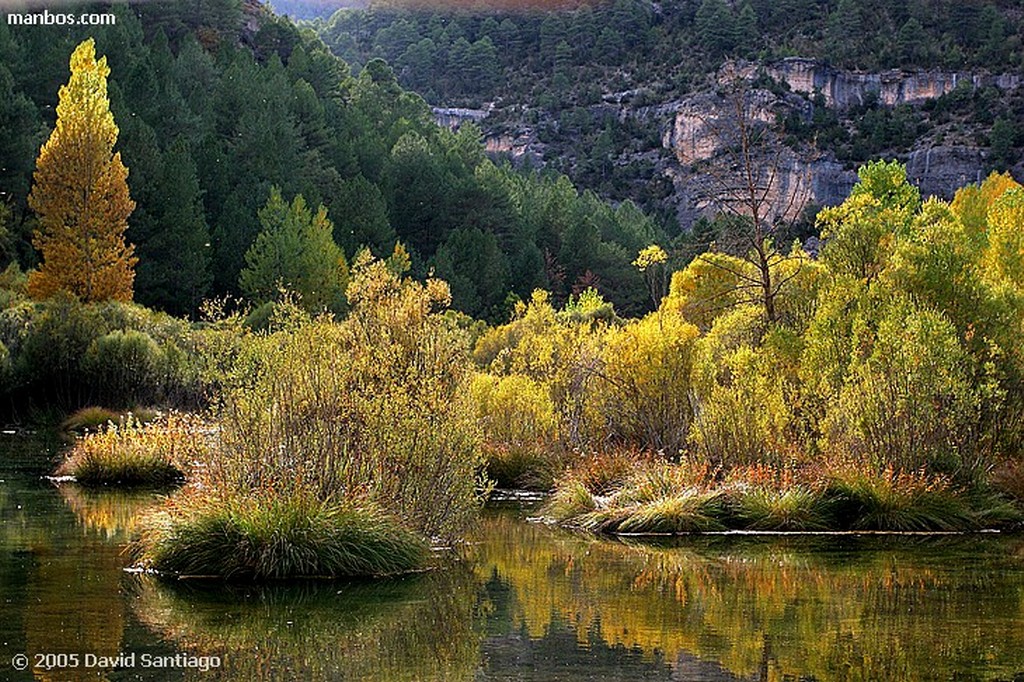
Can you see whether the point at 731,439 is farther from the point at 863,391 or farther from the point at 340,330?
the point at 340,330

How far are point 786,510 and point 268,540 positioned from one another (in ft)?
29.7

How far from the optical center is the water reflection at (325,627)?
11.7 meters

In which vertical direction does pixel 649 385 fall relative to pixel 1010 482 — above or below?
above

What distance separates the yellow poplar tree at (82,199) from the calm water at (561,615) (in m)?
32.2

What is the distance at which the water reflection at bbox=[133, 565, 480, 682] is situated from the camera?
11.7 meters

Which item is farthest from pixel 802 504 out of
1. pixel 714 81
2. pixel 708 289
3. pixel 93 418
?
pixel 714 81

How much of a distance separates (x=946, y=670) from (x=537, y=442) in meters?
17.2

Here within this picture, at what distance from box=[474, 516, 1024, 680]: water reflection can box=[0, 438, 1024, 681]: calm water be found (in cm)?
3

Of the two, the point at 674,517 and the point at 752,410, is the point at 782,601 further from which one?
the point at 752,410

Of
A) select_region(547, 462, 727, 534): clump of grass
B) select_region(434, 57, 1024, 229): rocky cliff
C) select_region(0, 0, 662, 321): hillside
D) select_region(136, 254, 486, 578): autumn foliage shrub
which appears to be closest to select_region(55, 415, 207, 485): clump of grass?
select_region(547, 462, 727, 534): clump of grass

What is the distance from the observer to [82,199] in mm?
51094

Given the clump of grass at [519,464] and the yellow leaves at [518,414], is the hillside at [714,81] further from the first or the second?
the clump of grass at [519,464]

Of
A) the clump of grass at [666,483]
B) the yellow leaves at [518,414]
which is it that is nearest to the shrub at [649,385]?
the yellow leaves at [518,414]

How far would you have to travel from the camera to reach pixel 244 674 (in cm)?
1127
